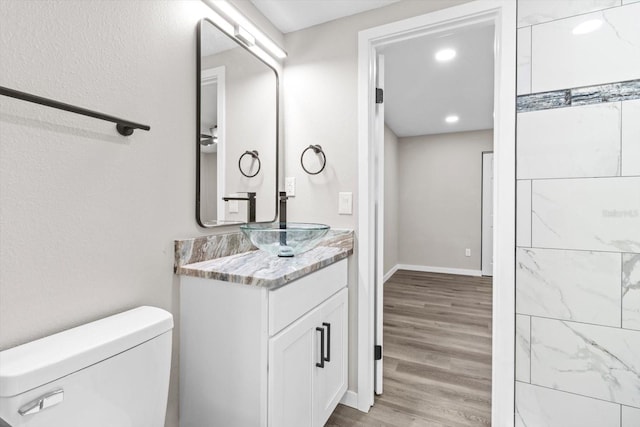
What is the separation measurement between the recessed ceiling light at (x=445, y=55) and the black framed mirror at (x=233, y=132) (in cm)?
140

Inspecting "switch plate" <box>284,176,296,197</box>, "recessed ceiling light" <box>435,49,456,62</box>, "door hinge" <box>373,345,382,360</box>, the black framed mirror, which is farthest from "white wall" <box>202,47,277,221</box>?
"recessed ceiling light" <box>435,49,456,62</box>

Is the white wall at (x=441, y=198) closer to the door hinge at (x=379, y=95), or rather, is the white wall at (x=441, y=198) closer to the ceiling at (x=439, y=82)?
the ceiling at (x=439, y=82)

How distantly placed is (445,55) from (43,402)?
9.62ft

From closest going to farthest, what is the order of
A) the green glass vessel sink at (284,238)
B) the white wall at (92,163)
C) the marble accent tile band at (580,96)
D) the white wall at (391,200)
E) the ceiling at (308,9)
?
the white wall at (92,163)
the marble accent tile band at (580,96)
the green glass vessel sink at (284,238)
the ceiling at (308,9)
the white wall at (391,200)

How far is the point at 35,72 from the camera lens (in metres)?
0.81

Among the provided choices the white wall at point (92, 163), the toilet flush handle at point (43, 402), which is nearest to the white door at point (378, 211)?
the white wall at point (92, 163)

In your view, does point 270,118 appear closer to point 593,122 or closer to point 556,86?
point 556,86

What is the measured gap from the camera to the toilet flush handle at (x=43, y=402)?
25.1 inches

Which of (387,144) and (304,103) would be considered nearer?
(304,103)

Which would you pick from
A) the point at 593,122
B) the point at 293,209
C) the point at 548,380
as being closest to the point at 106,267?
the point at 293,209

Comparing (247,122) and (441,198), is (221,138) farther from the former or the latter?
(441,198)

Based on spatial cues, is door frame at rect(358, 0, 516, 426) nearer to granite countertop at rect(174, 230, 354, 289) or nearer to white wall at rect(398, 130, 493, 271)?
granite countertop at rect(174, 230, 354, 289)

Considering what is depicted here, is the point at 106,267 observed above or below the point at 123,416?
above

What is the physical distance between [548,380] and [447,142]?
4.32m
